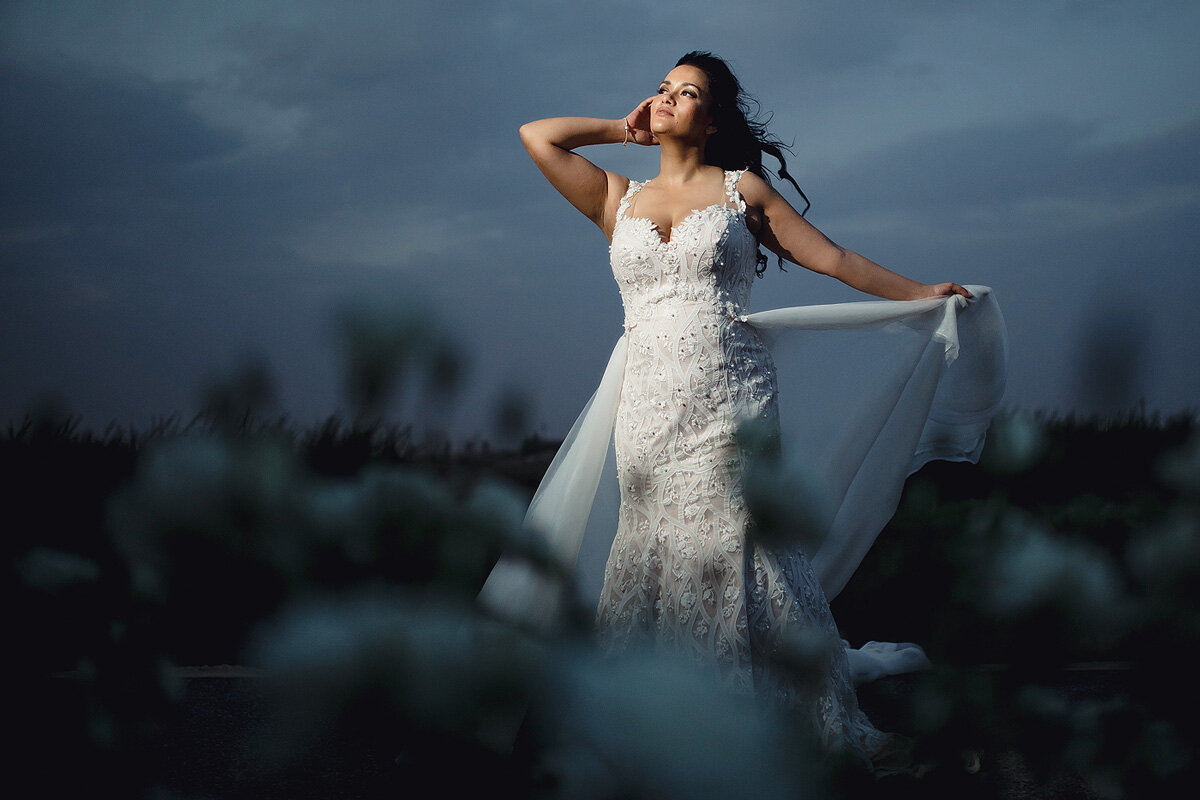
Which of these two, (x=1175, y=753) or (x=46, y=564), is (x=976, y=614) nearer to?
(x=1175, y=753)

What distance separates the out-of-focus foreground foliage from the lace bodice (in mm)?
2011

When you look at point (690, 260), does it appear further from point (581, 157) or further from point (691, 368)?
point (581, 157)

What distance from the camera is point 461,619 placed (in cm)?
23

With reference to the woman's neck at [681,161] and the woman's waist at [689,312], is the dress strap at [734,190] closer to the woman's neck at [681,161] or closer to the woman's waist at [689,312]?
the woman's neck at [681,161]

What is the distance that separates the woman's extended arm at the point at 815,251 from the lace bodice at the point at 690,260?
0.27ft

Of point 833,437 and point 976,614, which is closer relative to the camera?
point 976,614

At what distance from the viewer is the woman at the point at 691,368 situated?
2254 mm

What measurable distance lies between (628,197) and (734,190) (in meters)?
0.27

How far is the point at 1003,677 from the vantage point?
0.96 ft

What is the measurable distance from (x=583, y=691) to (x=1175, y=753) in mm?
202

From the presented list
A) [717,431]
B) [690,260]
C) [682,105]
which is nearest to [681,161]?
[682,105]

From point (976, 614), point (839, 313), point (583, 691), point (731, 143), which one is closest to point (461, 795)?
point (583, 691)

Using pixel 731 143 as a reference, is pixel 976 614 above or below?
below

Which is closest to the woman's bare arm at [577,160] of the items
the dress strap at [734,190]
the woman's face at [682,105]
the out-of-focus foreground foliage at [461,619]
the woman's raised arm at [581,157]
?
the woman's raised arm at [581,157]
